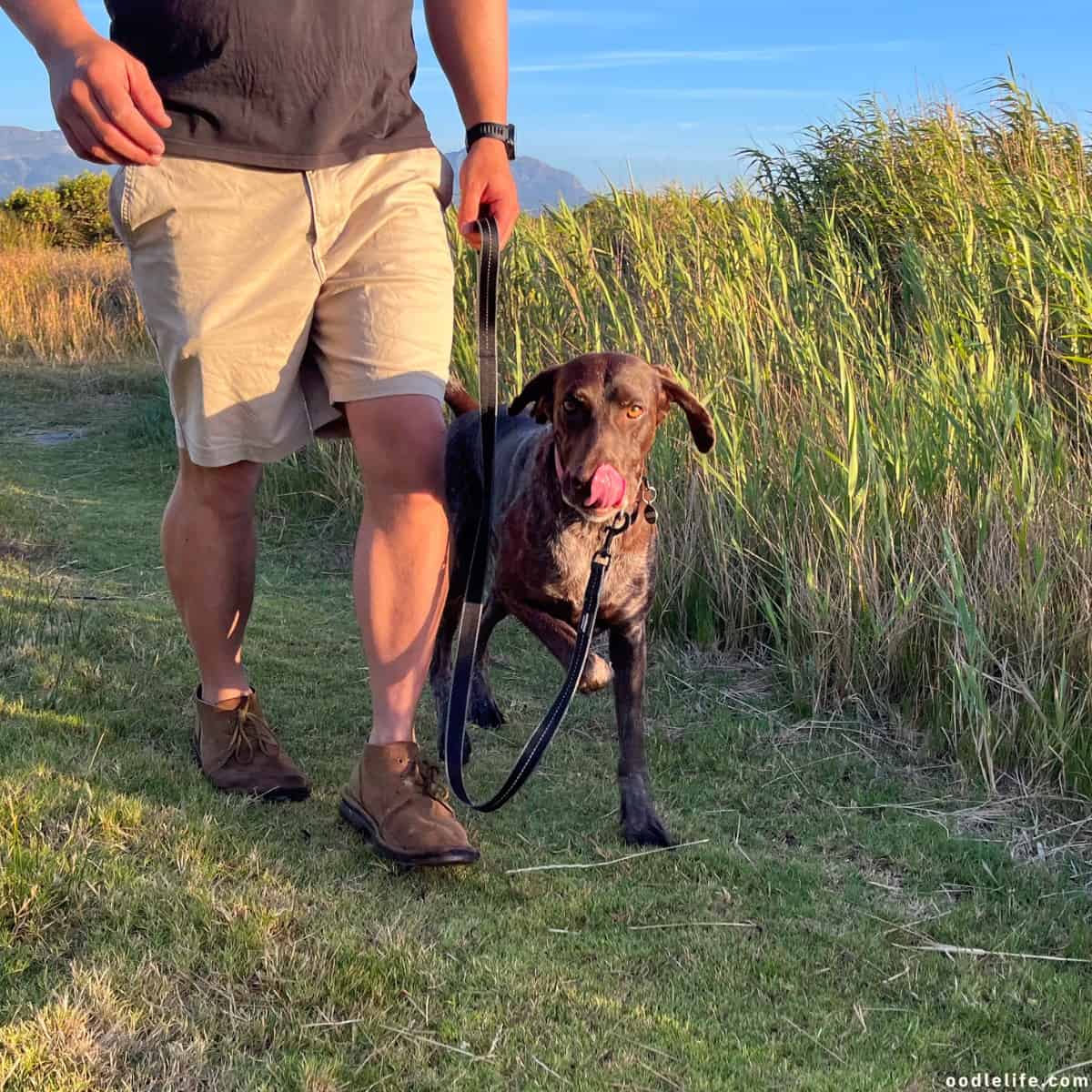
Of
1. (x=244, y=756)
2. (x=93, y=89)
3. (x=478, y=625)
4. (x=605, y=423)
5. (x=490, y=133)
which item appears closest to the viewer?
(x=93, y=89)

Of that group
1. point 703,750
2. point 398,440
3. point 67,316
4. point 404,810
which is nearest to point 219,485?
point 398,440

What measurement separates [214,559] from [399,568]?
0.51 meters

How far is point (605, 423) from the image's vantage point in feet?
9.79

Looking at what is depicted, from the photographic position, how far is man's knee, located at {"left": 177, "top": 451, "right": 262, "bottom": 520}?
8.84 feet

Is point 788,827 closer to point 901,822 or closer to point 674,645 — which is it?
point 901,822

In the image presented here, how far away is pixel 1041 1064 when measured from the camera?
6.84ft

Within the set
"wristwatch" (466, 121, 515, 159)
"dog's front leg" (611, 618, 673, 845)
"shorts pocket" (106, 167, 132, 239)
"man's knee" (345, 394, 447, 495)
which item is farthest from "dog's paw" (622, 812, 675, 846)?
"shorts pocket" (106, 167, 132, 239)

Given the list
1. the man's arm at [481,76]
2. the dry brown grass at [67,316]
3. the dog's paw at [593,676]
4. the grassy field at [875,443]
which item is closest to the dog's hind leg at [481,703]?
the dog's paw at [593,676]

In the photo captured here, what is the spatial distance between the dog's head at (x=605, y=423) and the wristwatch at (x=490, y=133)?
61 centimetres

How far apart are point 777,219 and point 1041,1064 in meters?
5.99

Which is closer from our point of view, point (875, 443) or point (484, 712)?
point (484, 712)

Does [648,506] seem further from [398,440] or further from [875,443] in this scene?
[875,443]

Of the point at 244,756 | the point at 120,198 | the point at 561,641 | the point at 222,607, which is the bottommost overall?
the point at 244,756

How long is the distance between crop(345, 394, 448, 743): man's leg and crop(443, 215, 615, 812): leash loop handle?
0.33 ft
